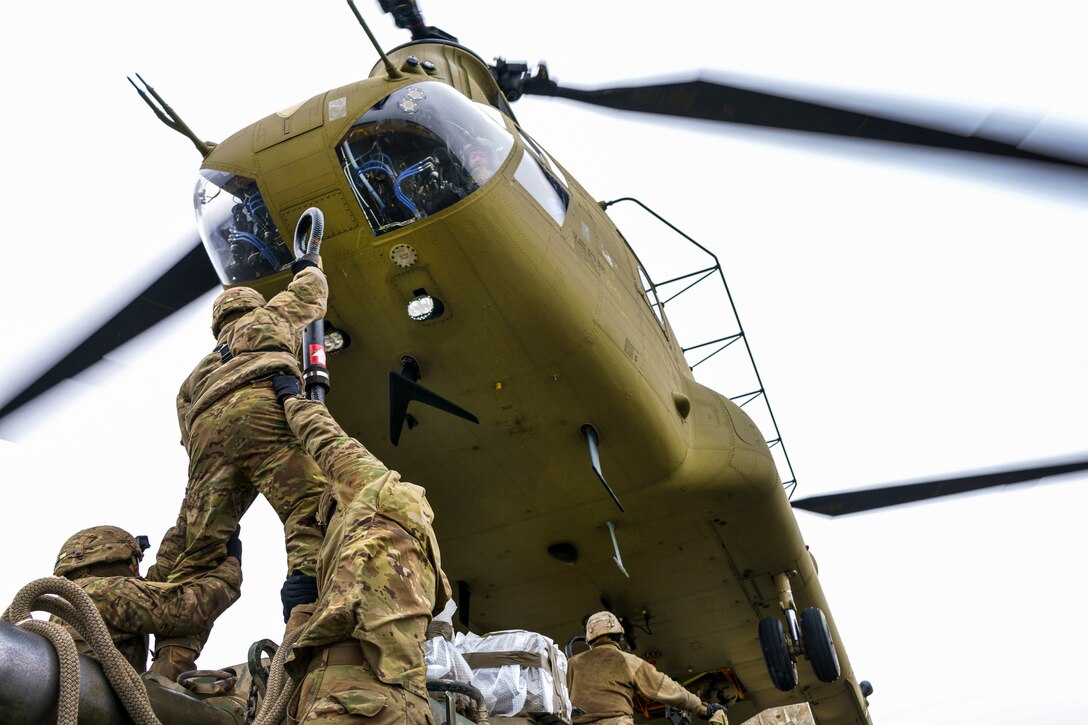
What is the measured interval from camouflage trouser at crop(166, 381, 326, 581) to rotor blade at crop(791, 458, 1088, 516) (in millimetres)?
5332

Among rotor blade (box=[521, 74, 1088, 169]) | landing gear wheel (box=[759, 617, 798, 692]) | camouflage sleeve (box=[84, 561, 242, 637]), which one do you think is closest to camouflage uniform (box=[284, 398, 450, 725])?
camouflage sleeve (box=[84, 561, 242, 637])

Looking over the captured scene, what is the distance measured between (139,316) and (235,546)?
2626mm

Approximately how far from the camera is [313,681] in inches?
98.7

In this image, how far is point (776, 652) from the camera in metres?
7.30

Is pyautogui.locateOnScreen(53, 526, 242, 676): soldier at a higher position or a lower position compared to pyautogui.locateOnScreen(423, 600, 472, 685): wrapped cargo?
higher

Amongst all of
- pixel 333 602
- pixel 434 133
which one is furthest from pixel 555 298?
pixel 333 602

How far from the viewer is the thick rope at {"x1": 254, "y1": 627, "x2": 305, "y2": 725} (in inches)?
103

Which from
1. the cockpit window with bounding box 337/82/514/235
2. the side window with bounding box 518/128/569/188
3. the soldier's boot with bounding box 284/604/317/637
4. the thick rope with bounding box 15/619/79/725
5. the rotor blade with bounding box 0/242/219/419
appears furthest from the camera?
the side window with bounding box 518/128/569/188

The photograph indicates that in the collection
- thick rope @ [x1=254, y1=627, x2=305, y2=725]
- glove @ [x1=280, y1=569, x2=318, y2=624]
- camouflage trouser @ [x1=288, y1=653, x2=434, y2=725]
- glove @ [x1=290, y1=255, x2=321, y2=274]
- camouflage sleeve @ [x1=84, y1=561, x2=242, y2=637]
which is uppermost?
glove @ [x1=290, y1=255, x2=321, y2=274]

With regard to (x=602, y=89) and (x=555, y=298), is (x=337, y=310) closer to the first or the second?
(x=555, y=298)

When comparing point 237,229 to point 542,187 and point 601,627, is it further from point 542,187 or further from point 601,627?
point 601,627

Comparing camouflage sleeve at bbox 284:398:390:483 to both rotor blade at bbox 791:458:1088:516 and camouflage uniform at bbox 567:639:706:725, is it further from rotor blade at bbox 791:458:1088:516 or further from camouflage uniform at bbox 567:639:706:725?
rotor blade at bbox 791:458:1088:516

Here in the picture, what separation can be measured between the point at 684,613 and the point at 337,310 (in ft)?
12.7

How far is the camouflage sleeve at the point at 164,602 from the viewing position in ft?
11.8
